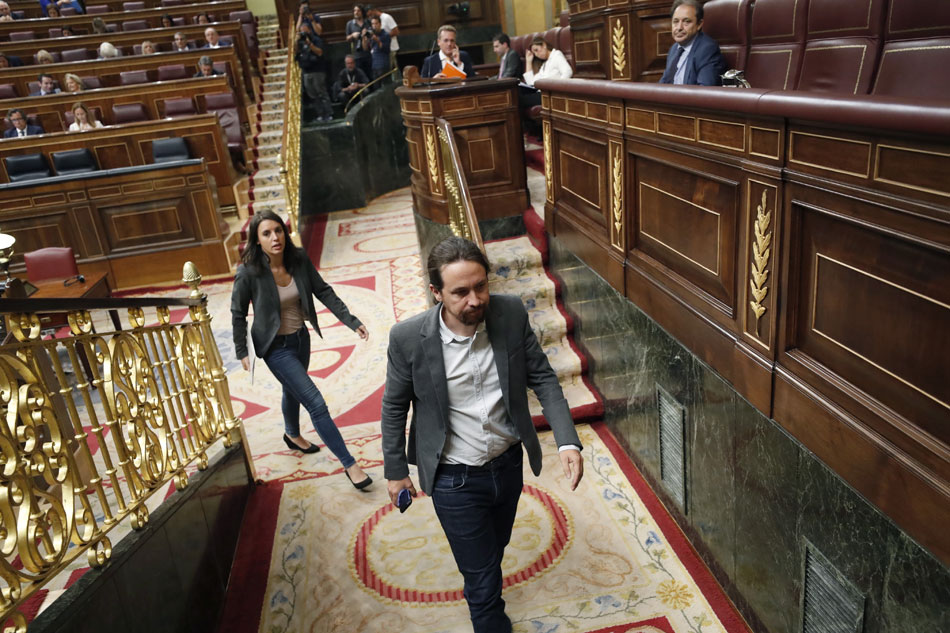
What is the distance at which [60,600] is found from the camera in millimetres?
1817

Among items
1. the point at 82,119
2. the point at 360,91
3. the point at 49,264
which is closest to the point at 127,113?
the point at 82,119

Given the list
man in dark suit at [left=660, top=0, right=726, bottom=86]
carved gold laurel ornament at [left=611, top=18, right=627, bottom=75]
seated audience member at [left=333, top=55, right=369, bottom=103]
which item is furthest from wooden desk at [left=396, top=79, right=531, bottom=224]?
seated audience member at [left=333, top=55, right=369, bottom=103]

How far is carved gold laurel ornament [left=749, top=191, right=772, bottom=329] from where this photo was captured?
2.01 meters

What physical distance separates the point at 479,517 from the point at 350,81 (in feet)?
31.4

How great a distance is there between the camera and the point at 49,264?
5391 mm

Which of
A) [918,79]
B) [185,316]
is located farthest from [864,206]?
[185,316]

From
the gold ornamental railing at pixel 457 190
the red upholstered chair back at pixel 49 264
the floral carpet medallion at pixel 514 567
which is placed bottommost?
the floral carpet medallion at pixel 514 567

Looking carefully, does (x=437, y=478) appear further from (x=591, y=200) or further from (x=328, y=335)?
(x=328, y=335)

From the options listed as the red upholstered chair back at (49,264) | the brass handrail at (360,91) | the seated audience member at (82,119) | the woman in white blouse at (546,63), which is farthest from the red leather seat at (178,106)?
the woman in white blouse at (546,63)

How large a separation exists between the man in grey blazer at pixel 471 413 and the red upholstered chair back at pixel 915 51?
1684 millimetres

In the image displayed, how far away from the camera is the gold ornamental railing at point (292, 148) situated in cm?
785

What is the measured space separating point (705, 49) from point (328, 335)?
3.73 m

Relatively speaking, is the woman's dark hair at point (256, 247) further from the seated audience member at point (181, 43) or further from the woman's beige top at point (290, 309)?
the seated audience member at point (181, 43)

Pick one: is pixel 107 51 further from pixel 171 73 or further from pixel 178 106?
pixel 178 106
